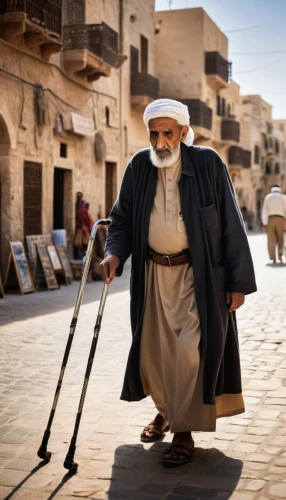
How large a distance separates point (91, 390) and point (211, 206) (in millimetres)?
2190

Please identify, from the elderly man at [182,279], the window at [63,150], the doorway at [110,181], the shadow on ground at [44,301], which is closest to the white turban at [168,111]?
the elderly man at [182,279]

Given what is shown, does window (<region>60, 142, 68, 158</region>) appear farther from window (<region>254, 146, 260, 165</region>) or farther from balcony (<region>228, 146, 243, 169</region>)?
window (<region>254, 146, 260, 165</region>)

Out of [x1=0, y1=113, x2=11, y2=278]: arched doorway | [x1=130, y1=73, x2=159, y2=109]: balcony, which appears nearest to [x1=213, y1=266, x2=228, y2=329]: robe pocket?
[x1=0, y1=113, x2=11, y2=278]: arched doorway

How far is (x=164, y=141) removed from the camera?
4301 millimetres

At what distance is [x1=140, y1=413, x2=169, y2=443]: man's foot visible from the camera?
14.6 ft

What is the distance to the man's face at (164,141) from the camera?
4289 mm

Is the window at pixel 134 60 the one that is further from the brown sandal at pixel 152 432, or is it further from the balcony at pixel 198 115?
the brown sandal at pixel 152 432

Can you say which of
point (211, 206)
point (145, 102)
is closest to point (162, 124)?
point (211, 206)

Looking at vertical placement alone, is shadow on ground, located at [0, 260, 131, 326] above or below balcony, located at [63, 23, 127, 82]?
below

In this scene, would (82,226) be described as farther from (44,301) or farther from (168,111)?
(168,111)

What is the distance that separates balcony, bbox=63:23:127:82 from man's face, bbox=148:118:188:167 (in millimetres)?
13418

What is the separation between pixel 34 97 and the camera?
597 inches

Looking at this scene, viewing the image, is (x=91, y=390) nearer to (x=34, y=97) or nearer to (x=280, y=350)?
(x=280, y=350)

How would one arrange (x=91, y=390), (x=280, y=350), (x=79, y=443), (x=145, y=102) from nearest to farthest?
1. (x=79, y=443)
2. (x=91, y=390)
3. (x=280, y=350)
4. (x=145, y=102)
